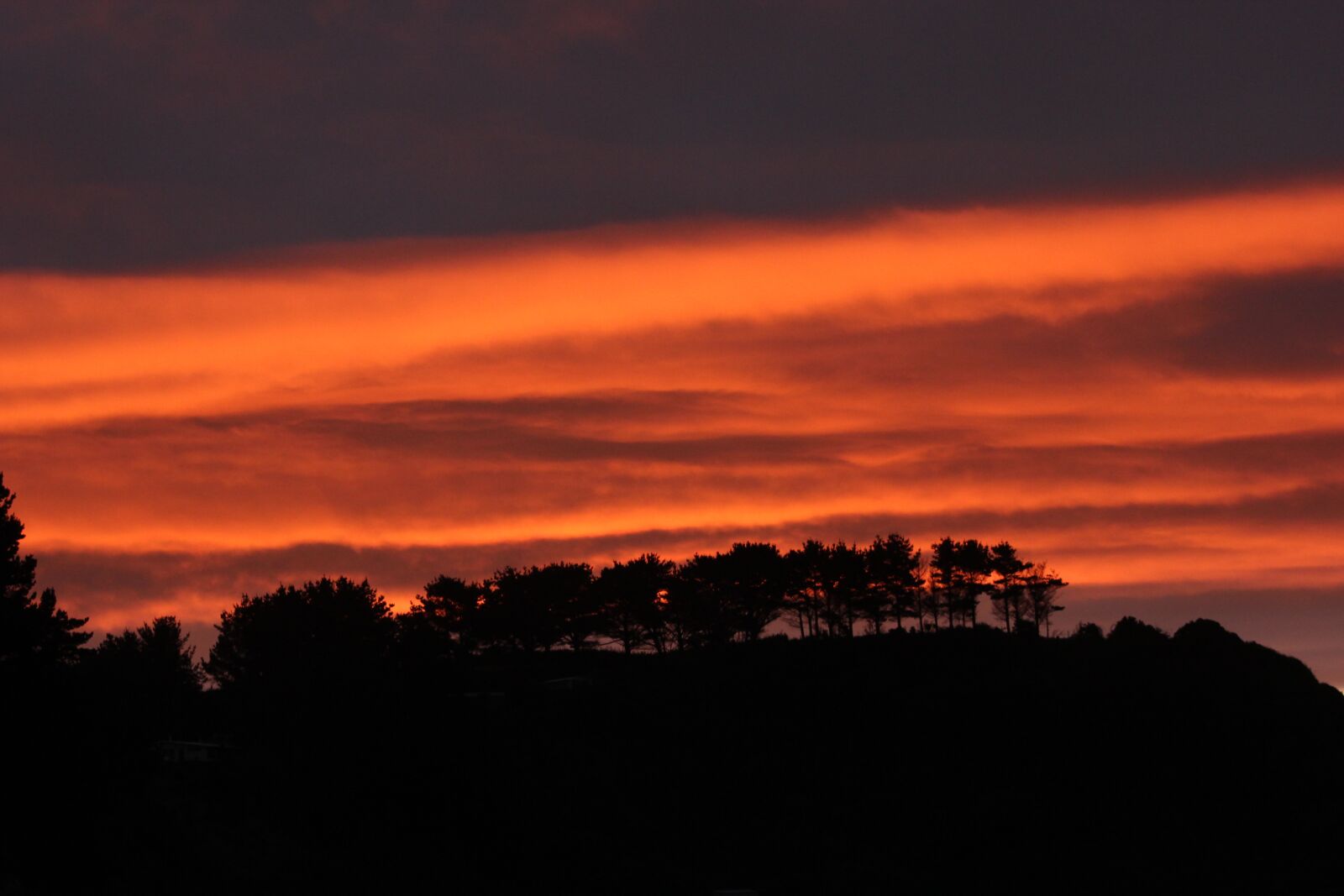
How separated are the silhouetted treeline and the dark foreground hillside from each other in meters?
0.22

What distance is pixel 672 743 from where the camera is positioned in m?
116

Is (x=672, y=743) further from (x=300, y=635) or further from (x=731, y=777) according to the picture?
(x=300, y=635)

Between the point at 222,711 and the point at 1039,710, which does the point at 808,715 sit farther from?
the point at 222,711

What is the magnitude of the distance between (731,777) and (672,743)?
25.1 ft

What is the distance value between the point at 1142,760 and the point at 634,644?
165ft

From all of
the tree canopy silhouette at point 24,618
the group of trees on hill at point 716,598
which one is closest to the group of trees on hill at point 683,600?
the group of trees on hill at point 716,598

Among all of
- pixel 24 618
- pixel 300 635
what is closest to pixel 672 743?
pixel 300 635

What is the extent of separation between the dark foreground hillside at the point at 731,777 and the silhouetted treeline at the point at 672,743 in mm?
221

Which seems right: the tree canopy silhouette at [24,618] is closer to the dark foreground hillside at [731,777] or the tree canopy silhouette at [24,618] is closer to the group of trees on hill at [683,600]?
the dark foreground hillside at [731,777]

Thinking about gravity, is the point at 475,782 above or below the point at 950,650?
below

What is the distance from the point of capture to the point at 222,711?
393 ft

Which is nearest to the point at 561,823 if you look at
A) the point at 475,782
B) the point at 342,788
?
the point at 475,782

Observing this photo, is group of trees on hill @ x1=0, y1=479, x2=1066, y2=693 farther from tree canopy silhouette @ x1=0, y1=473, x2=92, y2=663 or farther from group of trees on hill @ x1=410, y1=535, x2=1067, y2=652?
tree canopy silhouette @ x1=0, y1=473, x2=92, y2=663

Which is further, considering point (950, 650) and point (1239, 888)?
point (950, 650)
